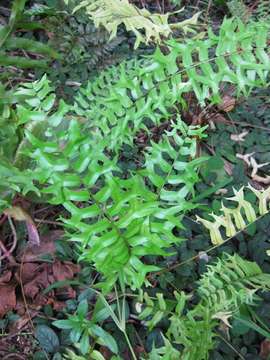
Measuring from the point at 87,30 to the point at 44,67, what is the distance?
0.29 meters

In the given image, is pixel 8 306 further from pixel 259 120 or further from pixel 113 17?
pixel 259 120

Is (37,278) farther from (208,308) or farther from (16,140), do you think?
(208,308)

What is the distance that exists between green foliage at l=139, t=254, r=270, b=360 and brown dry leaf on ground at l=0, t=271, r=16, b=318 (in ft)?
1.83

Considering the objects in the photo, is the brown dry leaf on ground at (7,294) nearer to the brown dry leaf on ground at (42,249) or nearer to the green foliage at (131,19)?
the brown dry leaf on ground at (42,249)

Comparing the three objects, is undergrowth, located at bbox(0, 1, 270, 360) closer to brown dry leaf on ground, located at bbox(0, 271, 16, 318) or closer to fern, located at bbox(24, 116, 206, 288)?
fern, located at bbox(24, 116, 206, 288)

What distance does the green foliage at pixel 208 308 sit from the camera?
1400 mm

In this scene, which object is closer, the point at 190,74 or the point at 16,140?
the point at 190,74

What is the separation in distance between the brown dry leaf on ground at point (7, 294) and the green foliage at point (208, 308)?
1.83 feet

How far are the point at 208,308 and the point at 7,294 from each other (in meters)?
0.77

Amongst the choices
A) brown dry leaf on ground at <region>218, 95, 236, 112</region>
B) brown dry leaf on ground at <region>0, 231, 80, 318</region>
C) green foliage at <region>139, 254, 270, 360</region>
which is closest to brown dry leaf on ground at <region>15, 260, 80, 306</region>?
brown dry leaf on ground at <region>0, 231, 80, 318</region>

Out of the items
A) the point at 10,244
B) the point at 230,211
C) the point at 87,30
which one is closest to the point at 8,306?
the point at 10,244

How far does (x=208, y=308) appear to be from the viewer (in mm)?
1446

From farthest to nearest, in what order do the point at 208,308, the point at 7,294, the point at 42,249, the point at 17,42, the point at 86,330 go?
the point at 17,42 < the point at 42,249 < the point at 7,294 < the point at 86,330 < the point at 208,308

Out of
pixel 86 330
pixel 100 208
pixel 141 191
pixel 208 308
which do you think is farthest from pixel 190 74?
pixel 86 330
